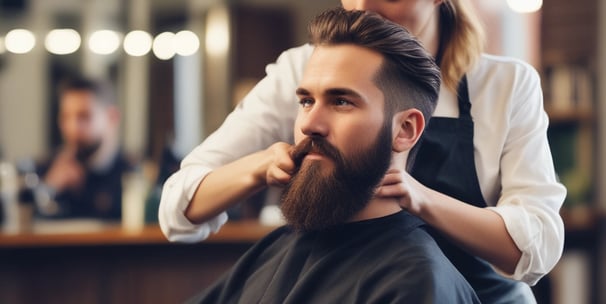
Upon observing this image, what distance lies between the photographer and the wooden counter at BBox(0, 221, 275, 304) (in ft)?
14.7

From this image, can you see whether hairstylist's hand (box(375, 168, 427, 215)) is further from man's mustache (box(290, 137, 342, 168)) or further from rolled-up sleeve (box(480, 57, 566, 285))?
rolled-up sleeve (box(480, 57, 566, 285))

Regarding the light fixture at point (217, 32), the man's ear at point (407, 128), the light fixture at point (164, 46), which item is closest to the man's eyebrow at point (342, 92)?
the man's ear at point (407, 128)

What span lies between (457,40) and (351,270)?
0.56m

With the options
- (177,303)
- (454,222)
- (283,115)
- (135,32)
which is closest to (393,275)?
(454,222)

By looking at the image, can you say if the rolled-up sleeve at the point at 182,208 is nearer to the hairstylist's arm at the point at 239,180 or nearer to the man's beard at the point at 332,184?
the hairstylist's arm at the point at 239,180

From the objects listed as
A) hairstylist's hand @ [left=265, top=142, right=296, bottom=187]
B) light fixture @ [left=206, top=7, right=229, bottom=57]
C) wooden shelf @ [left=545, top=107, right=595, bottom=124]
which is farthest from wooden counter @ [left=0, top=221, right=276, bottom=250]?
light fixture @ [left=206, top=7, right=229, bottom=57]

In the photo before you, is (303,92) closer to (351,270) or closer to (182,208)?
(351,270)

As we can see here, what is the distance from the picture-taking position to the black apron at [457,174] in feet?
6.15

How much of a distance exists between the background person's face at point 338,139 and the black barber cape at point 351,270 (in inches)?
3.4

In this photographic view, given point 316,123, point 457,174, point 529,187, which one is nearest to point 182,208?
point 316,123

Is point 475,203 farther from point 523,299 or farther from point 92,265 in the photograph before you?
point 92,265

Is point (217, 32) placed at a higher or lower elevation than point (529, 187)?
lower

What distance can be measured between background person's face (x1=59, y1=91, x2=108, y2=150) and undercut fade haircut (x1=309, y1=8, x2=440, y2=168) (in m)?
3.52

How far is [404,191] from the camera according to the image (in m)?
1.64
